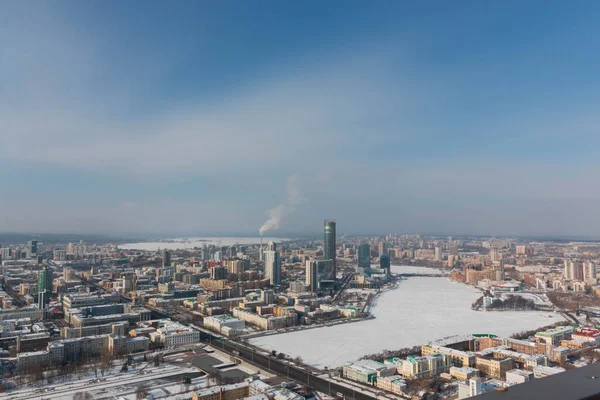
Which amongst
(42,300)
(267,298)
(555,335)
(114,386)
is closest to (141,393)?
(114,386)

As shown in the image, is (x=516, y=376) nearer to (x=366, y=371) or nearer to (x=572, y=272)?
(x=366, y=371)

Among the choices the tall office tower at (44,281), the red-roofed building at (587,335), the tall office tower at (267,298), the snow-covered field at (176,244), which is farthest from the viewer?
the snow-covered field at (176,244)

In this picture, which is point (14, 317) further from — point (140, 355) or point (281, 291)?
point (281, 291)

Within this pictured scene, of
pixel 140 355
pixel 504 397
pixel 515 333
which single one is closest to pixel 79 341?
pixel 140 355

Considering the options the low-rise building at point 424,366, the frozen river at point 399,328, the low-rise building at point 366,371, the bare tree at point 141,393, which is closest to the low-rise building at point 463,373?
the low-rise building at point 424,366

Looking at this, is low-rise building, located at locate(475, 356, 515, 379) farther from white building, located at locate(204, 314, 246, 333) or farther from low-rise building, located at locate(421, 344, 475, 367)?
white building, located at locate(204, 314, 246, 333)

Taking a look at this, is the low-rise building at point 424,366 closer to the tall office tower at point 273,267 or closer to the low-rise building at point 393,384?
the low-rise building at point 393,384
